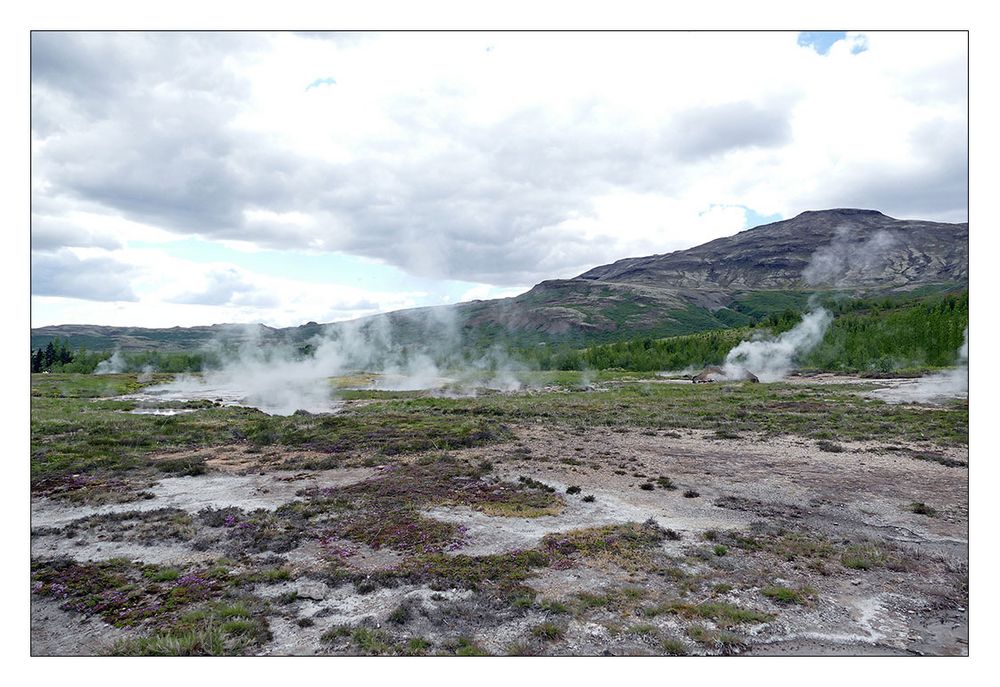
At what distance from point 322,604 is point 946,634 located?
12440 mm

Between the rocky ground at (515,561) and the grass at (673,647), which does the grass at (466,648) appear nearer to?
the rocky ground at (515,561)

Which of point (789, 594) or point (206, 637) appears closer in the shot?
point (206, 637)

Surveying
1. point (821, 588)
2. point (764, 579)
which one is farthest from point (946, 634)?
point (764, 579)

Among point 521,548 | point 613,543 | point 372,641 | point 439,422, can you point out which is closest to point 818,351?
point 439,422

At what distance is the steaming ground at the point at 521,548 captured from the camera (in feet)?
A: 33.0

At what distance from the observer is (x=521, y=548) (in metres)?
14.6

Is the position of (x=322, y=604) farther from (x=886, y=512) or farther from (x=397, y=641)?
(x=886, y=512)

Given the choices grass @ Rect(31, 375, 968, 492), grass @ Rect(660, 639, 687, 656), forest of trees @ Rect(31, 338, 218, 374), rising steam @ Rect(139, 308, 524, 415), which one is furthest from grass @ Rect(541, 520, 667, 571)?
forest of trees @ Rect(31, 338, 218, 374)

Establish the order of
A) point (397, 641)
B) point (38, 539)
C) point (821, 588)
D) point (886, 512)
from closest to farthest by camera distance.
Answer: point (397, 641)
point (821, 588)
point (38, 539)
point (886, 512)

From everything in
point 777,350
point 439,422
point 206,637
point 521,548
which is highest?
point 777,350

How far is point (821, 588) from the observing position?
12039 millimetres

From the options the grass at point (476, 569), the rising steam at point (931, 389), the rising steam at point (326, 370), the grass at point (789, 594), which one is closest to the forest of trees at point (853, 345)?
the rising steam at point (931, 389)

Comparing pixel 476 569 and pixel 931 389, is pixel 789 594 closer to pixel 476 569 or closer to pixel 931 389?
pixel 476 569

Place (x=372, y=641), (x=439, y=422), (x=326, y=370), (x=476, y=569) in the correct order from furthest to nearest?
1. (x=326, y=370)
2. (x=439, y=422)
3. (x=476, y=569)
4. (x=372, y=641)
